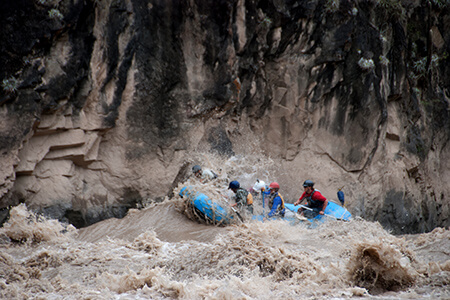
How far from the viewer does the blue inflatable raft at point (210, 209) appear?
852 cm

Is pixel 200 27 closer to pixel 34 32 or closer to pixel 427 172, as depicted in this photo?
pixel 34 32

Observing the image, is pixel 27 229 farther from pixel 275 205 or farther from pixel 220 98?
pixel 220 98

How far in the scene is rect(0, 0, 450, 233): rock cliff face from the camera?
884cm

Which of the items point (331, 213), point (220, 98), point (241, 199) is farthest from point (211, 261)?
point (220, 98)

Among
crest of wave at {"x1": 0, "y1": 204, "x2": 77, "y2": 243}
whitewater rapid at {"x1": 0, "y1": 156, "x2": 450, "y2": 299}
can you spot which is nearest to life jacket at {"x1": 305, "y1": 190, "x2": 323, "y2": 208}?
whitewater rapid at {"x1": 0, "y1": 156, "x2": 450, "y2": 299}

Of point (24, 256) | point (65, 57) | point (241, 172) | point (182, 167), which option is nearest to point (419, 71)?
point (241, 172)

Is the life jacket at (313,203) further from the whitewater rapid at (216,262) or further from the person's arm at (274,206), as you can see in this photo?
the person's arm at (274,206)

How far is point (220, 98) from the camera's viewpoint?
11133 millimetres

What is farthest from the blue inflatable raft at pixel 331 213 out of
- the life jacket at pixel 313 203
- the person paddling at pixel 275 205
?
the person paddling at pixel 275 205

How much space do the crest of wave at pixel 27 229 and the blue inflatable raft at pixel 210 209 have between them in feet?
8.10

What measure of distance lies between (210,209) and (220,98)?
351 cm

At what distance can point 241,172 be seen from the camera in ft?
38.1

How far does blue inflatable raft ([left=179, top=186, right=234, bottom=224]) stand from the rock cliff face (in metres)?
2.15

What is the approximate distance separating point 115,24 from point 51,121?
246cm
